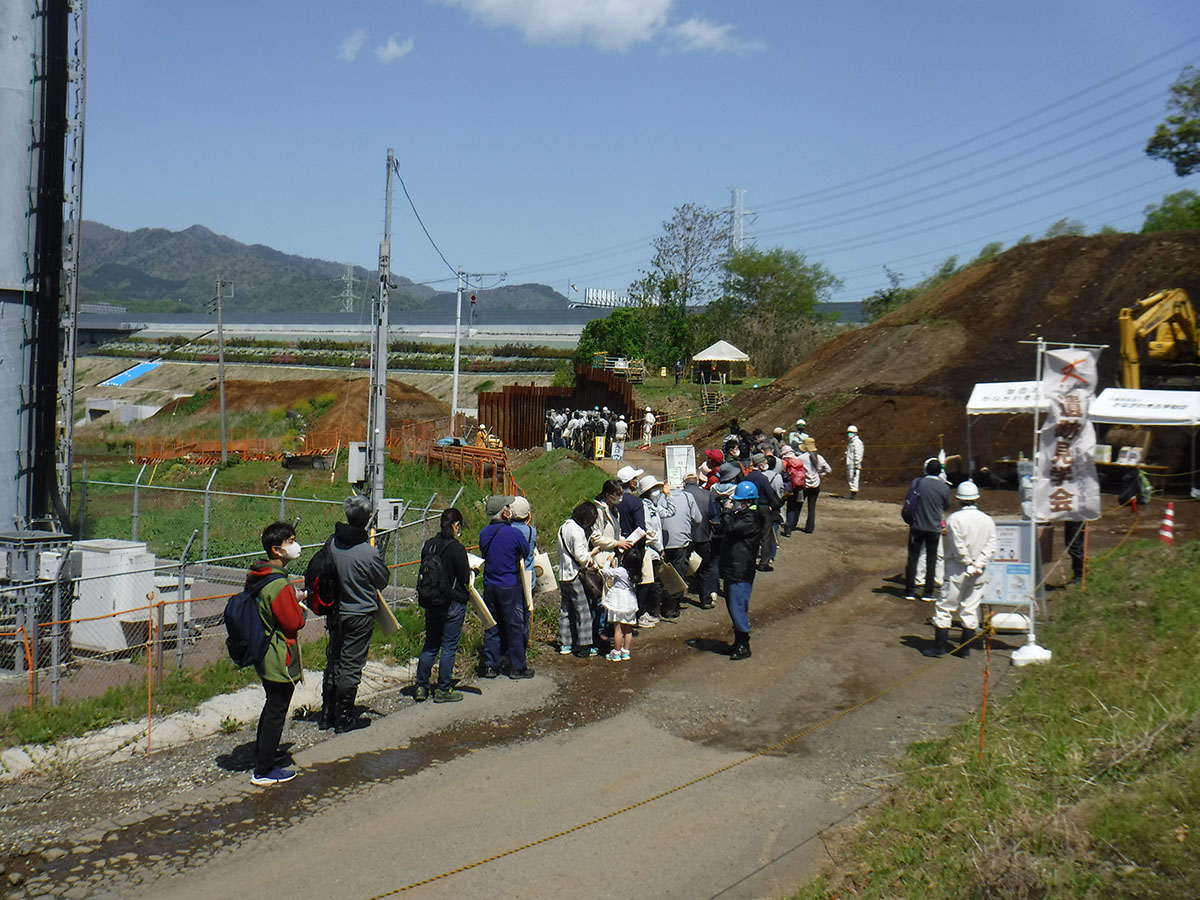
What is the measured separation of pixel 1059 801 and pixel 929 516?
7.24 meters

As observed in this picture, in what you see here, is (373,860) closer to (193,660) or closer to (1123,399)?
(193,660)

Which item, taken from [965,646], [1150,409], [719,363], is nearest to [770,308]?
[719,363]

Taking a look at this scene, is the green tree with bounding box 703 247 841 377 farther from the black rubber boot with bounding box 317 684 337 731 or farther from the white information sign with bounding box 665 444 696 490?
the black rubber boot with bounding box 317 684 337 731

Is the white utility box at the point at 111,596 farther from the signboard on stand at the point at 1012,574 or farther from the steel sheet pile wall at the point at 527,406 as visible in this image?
the steel sheet pile wall at the point at 527,406

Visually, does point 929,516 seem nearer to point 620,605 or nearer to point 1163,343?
point 620,605

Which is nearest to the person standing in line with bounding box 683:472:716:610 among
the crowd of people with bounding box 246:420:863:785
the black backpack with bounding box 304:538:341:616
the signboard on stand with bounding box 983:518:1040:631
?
the crowd of people with bounding box 246:420:863:785

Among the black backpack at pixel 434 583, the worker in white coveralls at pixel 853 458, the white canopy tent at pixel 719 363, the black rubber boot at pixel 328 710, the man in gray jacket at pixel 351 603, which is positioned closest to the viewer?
the man in gray jacket at pixel 351 603

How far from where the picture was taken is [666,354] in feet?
201

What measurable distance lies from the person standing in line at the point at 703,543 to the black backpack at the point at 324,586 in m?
5.49

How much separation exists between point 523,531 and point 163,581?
24.6 feet

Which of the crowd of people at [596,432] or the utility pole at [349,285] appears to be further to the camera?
the utility pole at [349,285]

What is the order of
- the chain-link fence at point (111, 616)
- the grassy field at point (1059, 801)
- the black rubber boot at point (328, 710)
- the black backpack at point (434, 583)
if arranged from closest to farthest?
the grassy field at point (1059, 801), the black rubber boot at point (328, 710), the black backpack at point (434, 583), the chain-link fence at point (111, 616)

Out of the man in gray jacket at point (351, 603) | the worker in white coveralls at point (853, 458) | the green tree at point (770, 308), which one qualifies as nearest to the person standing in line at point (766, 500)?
the man in gray jacket at point (351, 603)

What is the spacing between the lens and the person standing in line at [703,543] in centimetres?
1291
